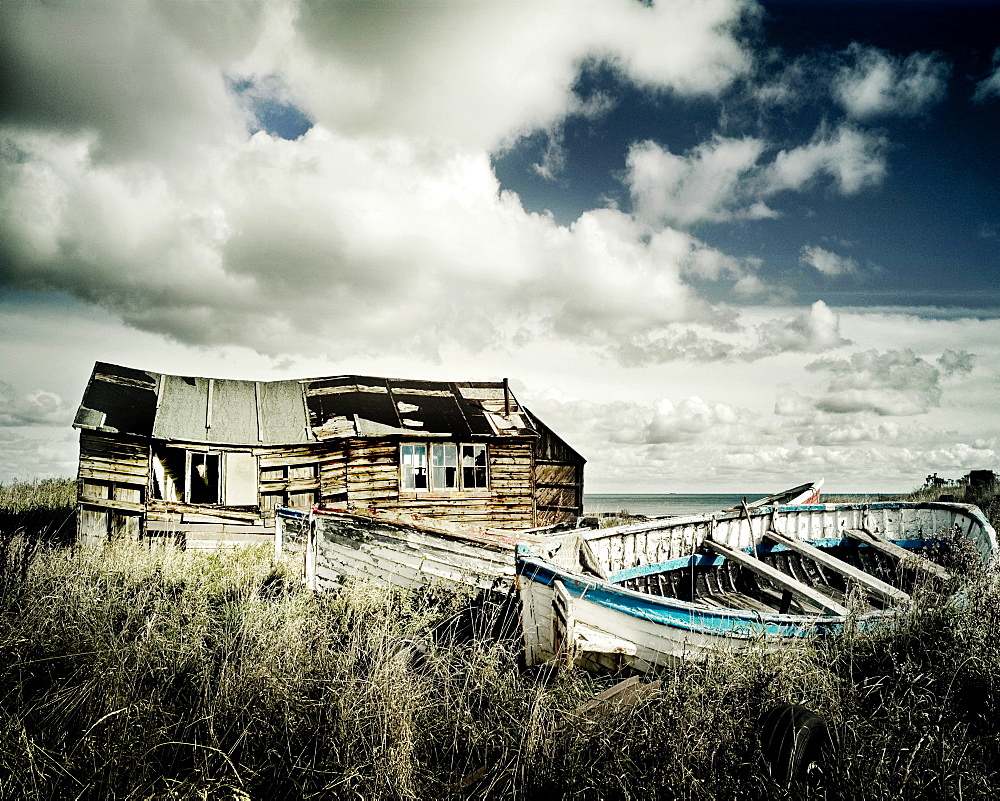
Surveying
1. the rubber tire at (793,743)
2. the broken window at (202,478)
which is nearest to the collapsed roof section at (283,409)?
the broken window at (202,478)

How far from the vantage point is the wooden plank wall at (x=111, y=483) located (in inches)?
531

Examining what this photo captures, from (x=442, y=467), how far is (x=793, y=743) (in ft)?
42.1

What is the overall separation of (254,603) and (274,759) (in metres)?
2.84

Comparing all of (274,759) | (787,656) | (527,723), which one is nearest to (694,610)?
(787,656)

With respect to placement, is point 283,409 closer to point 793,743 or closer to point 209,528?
point 209,528

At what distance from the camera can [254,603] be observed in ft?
19.6

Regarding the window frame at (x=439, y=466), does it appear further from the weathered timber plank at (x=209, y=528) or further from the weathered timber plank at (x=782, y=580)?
the weathered timber plank at (x=782, y=580)

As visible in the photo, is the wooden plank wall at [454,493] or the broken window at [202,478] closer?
the broken window at [202,478]

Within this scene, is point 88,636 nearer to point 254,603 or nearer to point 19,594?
point 254,603

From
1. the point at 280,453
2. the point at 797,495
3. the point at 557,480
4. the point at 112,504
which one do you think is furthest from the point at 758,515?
the point at 112,504

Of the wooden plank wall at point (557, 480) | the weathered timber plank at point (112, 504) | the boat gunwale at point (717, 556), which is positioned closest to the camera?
the boat gunwale at point (717, 556)

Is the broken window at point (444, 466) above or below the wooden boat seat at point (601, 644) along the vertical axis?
above

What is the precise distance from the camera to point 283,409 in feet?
50.1

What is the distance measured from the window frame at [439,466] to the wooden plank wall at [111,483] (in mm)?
5621
